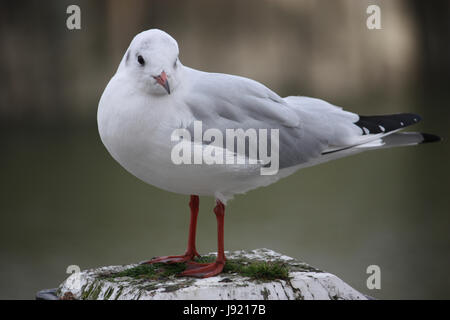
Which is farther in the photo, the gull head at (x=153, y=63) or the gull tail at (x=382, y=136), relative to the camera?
the gull tail at (x=382, y=136)

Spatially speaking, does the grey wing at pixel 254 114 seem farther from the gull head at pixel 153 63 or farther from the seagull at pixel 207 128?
the gull head at pixel 153 63

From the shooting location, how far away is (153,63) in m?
1.84

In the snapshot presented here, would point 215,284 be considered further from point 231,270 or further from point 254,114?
point 254,114

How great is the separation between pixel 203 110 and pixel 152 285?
58 centimetres

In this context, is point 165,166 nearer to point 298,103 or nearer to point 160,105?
point 160,105

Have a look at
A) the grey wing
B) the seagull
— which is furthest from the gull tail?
the grey wing

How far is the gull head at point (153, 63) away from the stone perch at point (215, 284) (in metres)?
0.61

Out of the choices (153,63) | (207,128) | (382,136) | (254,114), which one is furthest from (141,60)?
(382,136)

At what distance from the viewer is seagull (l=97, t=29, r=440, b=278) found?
6.22ft

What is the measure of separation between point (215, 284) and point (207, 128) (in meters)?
0.49

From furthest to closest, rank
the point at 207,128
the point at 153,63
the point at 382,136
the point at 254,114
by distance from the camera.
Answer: the point at 382,136, the point at 254,114, the point at 207,128, the point at 153,63

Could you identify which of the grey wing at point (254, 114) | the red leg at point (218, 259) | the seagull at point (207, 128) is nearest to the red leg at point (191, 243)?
the seagull at point (207, 128)

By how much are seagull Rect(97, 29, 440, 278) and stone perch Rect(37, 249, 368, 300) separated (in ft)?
0.24

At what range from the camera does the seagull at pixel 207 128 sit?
6.22 feet
